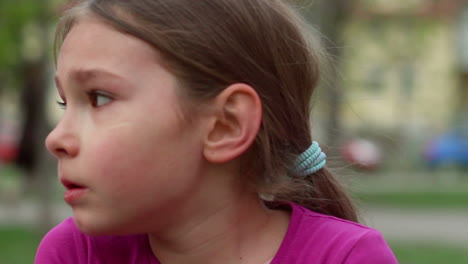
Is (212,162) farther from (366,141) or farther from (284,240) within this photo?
(366,141)

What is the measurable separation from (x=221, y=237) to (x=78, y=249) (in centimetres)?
30

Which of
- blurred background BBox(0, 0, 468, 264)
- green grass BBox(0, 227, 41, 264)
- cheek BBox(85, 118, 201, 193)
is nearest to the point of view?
cheek BBox(85, 118, 201, 193)

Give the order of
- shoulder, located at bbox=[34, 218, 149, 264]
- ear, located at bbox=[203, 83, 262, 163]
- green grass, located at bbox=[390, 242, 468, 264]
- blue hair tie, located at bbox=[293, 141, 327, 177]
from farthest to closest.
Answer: green grass, located at bbox=[390, 242, 468, 264], blue hair tie, located at bbox=[293, 141, 327, 177], shoulder, located at bbox=[34, 218, 149, 264], ear, located at bbox=[203, 83, 262, 163]

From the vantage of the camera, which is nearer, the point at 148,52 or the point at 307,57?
the point at 148,52

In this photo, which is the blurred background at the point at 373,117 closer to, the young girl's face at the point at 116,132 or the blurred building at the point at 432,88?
the blurred building at the point at 432,88

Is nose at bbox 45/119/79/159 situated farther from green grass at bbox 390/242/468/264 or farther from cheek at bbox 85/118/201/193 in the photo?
green grass at bbox 390/242/468/264

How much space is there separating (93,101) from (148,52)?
0.14 meters

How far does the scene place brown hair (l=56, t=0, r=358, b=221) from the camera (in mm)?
1974

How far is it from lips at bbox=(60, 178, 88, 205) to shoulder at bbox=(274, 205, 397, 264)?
0.46 meters

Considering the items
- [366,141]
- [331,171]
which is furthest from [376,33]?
[331,171]

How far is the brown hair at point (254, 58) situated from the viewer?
197 centimetres

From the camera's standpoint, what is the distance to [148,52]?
1.95 metres

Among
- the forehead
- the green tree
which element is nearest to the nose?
the forehead

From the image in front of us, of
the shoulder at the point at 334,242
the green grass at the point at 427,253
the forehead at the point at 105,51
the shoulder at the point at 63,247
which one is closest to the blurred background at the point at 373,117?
the green grass at the point at 427,253
